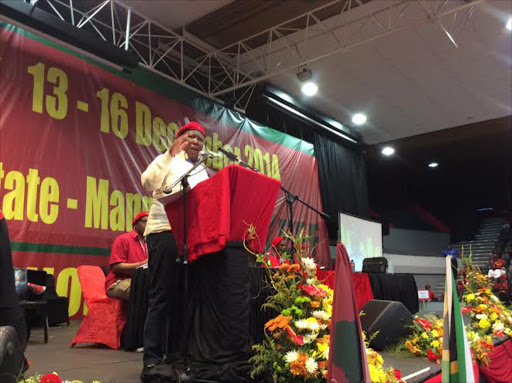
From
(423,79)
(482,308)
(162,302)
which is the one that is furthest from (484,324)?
(423,79)

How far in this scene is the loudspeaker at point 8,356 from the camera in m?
1.18

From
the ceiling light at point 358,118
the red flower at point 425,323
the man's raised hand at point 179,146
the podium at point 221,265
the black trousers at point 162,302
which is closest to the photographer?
the podium at point 221,265

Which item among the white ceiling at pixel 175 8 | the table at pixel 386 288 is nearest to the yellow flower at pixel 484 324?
the table at pixel 386 288

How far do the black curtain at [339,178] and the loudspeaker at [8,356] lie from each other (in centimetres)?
752

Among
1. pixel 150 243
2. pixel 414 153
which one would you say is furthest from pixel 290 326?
pixel 414 153

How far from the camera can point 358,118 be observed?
30.2ft

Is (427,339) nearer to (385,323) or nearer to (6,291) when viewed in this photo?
(385,323)

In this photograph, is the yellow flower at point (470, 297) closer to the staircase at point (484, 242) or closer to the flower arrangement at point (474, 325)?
the flower arrangement at point (474, 325)

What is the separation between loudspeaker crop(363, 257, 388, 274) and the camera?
18.5 feet

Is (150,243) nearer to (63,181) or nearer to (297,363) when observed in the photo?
(297,363)

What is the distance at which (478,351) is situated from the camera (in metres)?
2.55

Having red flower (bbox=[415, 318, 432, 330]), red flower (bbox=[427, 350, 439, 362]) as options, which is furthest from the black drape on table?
red flower (bbox=[427, 350, 439, 362])

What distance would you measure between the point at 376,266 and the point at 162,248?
162 inches

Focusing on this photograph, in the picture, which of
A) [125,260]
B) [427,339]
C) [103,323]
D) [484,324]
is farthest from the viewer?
[125,260]
